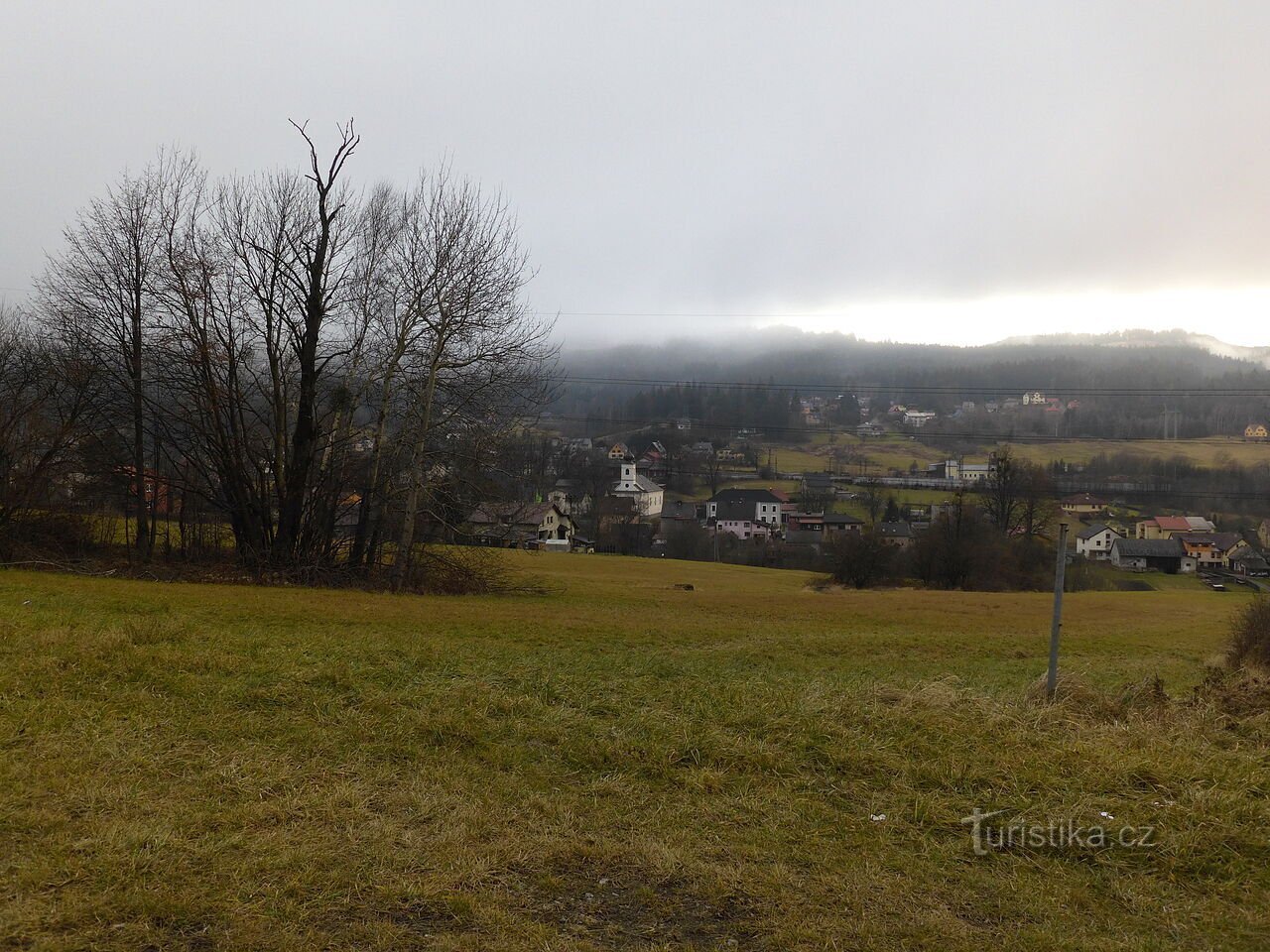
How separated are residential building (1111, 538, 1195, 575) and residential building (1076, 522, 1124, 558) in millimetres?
633

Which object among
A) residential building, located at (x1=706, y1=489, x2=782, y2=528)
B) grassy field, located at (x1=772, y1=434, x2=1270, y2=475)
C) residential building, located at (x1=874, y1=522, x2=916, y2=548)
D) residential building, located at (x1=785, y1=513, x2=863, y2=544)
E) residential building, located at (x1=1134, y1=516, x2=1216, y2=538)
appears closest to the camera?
residential building, located at (x1=874, y1=522, x2=916, y2=548)

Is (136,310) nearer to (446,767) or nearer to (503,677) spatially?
(503,677)

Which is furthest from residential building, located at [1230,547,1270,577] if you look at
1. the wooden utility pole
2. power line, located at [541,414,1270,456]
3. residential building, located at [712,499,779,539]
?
the wooden utility pole

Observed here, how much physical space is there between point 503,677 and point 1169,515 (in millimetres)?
68829

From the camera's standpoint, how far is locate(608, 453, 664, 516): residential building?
258 ft

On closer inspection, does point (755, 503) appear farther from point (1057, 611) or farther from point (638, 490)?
point (1057, 611)

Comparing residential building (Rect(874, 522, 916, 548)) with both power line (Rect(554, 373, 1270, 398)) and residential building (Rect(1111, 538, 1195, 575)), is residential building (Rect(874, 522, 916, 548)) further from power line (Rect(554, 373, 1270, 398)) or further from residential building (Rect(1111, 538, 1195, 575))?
power line (Rect(554, 373, 1270, 398))

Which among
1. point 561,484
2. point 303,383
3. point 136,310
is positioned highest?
point 136,310

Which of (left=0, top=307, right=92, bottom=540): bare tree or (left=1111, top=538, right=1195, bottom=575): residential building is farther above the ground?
(left=0, top=307, right=92, bottom=540): bare tree

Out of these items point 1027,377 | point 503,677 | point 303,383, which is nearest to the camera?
point 503,677

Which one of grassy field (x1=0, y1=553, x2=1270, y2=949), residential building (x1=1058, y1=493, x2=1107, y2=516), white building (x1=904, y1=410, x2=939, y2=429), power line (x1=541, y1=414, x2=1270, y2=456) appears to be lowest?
residential building (x1=1058, y1=493, x2=1107, y2=516)

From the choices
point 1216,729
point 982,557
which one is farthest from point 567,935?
point 982,557

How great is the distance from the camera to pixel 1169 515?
63.6 m

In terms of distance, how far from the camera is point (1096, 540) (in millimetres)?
65125
